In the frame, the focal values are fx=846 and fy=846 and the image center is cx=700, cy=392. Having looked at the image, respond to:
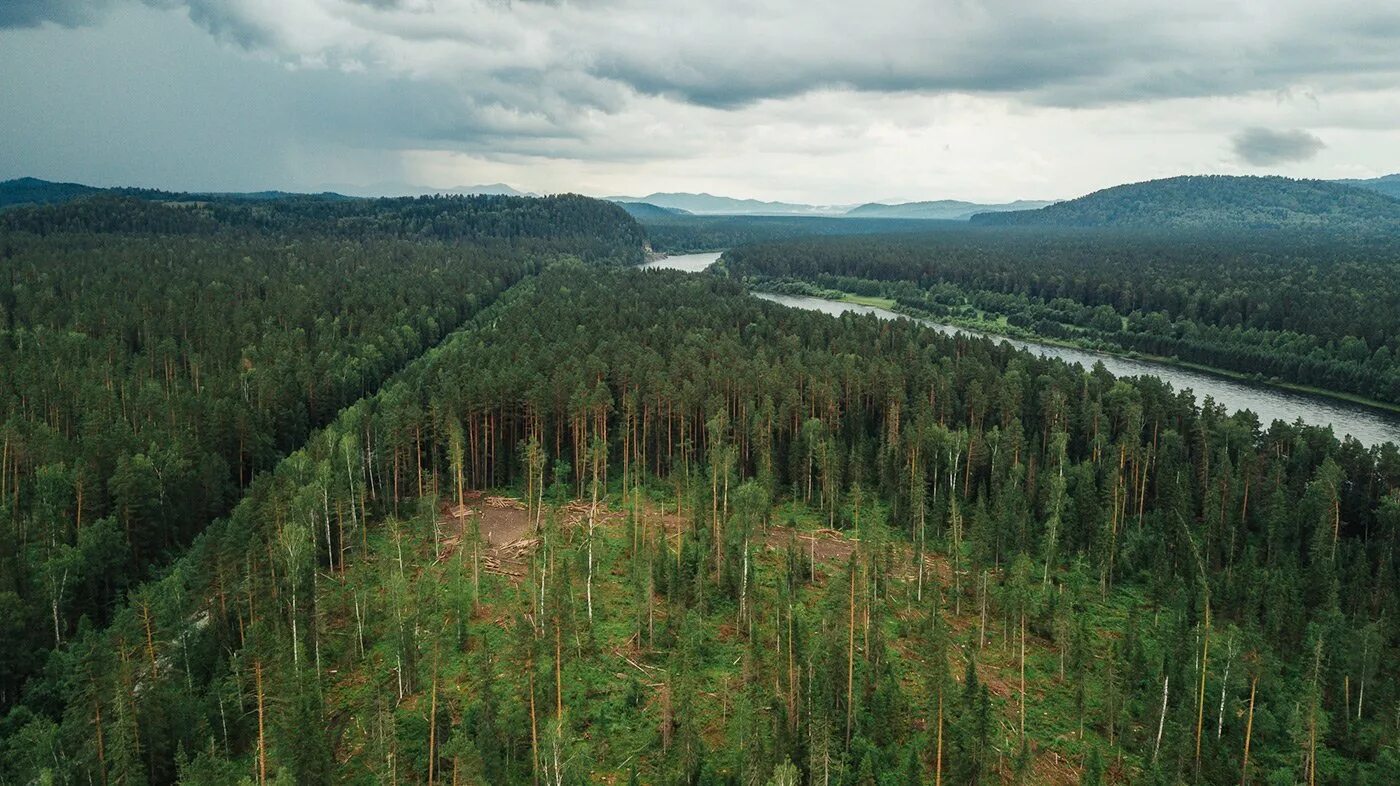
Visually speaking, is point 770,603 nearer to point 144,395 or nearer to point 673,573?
point 673,573

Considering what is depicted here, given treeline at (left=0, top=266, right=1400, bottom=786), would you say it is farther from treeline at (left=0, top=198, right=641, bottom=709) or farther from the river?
the river

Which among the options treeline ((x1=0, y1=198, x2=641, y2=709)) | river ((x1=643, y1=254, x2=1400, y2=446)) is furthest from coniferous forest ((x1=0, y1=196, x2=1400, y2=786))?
river ((x1=643, y1=254, x2=1400, y2=446))

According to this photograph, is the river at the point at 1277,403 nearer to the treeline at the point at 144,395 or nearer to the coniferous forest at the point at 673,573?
the coniferous forest at the point at 673,573

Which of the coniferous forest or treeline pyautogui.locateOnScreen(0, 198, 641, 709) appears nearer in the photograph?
the coniferous forest

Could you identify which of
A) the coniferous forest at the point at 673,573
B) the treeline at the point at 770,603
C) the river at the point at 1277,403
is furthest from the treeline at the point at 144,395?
the river at the point at 1277,403

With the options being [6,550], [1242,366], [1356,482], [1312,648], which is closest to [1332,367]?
[1242,366]

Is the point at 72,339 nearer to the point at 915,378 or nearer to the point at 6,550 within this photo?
the point at 6,550
